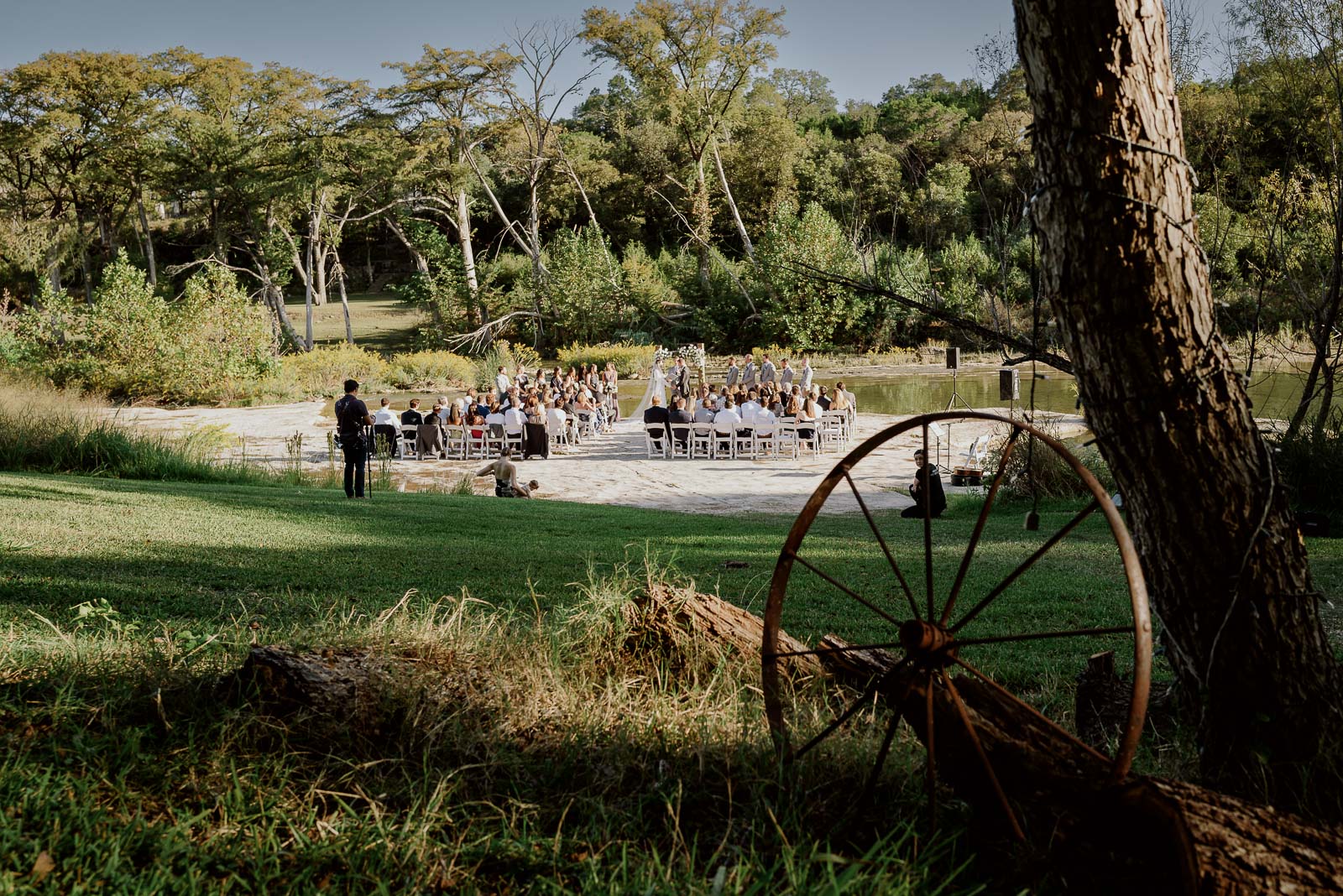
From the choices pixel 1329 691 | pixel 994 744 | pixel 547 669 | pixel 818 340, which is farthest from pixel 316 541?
pixel 818 340

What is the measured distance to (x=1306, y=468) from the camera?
9.70m

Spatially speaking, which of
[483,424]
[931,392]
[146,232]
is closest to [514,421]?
[483,424]

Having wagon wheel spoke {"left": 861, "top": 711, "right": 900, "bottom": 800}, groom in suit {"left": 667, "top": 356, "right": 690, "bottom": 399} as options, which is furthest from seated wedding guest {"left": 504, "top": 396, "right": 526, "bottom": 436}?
wagon wheel spoke {"left": 861, "top": 711, "right": 900, "bottom": 800}

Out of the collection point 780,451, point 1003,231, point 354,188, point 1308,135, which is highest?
point 354,188

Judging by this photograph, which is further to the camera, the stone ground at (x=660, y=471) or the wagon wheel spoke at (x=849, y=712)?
the stone ground at (x=660, y=471)

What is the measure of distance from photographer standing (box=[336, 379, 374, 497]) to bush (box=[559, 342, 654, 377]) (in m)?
24.4

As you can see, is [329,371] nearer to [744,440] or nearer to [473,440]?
[473,440]

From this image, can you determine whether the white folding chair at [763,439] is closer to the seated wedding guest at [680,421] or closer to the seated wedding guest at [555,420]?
the seated wedding guest at [680,421]

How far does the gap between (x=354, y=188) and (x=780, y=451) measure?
106ft

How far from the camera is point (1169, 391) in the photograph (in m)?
2.58

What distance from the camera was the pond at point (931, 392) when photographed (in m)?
24.6

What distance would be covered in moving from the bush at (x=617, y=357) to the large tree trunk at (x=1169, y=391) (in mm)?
33358

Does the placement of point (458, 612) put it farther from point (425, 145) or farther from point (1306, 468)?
point (425, 145)

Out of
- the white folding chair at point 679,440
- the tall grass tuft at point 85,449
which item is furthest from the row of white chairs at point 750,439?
the tall grass tuft at point 85,449
